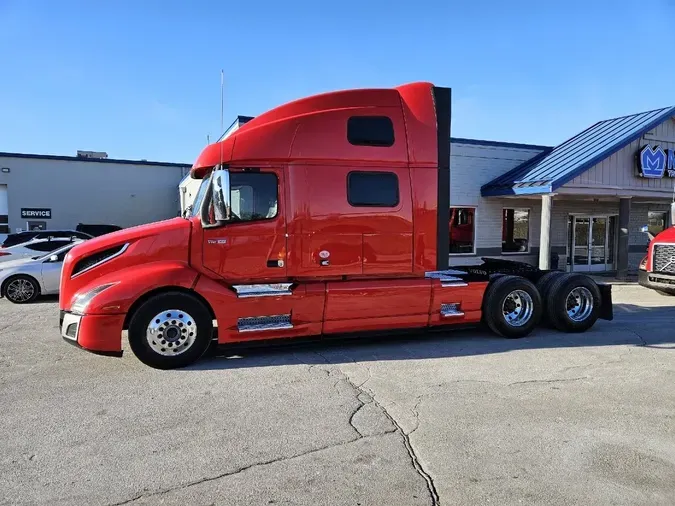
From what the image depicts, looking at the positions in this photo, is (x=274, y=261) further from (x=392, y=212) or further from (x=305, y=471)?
(x=305, y=471)

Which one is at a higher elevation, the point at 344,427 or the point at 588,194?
the point at 588,194

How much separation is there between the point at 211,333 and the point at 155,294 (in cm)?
83

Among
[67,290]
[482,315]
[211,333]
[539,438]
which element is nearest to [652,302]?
[482,315]

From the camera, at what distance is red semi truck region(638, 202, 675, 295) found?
11031 mm

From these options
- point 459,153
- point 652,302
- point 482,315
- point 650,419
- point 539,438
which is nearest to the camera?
point 539,438

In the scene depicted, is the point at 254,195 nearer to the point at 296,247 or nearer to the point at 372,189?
the point at 296,247

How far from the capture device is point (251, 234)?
6.32m

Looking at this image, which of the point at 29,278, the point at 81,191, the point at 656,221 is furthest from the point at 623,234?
the point at 81,191

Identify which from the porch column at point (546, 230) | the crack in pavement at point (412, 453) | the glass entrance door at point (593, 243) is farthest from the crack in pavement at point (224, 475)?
the glass entrance door at point (593, 243)

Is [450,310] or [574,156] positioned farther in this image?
[574,156]

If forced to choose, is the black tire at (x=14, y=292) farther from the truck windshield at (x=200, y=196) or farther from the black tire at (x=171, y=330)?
the black tire at (x=171, y=330)

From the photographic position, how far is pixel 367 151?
22.1 feet

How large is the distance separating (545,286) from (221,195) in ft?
18.0

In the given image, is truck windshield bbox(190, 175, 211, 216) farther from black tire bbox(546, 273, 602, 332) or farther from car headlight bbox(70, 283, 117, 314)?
black tire bbox(546, 273, 602, 332)
